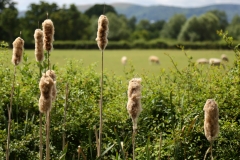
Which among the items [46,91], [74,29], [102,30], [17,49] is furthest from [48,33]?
[74,29]

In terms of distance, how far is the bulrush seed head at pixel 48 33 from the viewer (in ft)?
8.72

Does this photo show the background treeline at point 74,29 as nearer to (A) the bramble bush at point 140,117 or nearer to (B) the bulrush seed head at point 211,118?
(A) the bramble bush at point 140,117

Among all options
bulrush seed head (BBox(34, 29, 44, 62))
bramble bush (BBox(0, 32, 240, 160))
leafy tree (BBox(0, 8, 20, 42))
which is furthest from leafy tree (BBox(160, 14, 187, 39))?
bulrush seed head (BBox(34, 29, 44, 62))

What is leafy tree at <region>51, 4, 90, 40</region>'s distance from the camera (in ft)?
225

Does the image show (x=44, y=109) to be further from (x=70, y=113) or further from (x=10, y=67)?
(x=10, y=67)

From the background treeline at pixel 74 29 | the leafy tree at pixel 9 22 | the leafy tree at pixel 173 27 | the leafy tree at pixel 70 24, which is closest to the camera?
the background treeline at pixel 74 29

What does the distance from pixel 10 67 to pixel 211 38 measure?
243 feet

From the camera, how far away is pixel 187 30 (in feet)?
252

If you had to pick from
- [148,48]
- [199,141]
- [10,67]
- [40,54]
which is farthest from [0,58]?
[148,48]

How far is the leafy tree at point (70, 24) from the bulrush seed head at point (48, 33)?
65708 mm

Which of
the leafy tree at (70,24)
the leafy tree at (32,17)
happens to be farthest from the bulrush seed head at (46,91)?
the leafy tree at (70,24)

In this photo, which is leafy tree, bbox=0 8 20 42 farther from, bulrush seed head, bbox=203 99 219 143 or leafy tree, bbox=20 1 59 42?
bulrush seed head, bbox=203 99 219 143

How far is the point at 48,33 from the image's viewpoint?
271 cm

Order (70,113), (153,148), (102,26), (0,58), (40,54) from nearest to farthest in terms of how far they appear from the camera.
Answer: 1. (102,26)
2. (40,54)
3. (153,148)
4. (70,113)
5. (0,58)
